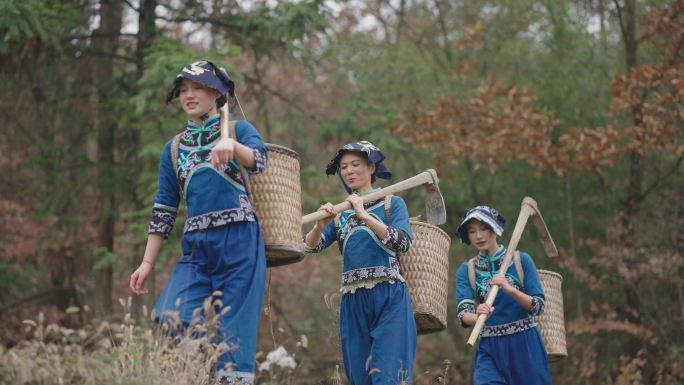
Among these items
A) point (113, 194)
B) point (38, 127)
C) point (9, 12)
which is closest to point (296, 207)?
point (9, 12)

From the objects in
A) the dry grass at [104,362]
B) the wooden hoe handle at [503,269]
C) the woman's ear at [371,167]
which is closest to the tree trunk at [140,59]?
the wooden hoe handle at [503,269]

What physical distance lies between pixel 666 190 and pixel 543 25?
3303 millimetres

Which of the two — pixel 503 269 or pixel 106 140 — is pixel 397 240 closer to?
pixel 503 269

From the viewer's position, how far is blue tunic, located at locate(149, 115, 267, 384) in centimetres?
555

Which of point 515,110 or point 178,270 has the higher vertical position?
point 515,110

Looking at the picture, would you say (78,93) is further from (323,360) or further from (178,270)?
(178,270)

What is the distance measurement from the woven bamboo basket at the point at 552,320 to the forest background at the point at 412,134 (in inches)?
168

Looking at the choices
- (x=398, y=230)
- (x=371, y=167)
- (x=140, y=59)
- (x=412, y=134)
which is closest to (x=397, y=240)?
(x=398, y=230)

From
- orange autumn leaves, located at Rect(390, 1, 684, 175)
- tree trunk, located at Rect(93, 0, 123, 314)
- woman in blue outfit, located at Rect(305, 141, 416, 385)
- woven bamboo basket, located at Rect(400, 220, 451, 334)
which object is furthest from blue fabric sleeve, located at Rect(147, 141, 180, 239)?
orange autumn leaves, located at Rect(390, 1, 684, 175)

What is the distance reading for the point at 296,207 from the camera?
6094 mm

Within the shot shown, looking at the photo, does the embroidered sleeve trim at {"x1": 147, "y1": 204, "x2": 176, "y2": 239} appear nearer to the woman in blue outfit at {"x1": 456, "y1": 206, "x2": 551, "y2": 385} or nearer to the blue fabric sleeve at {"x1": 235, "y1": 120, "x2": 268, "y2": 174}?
the blue fabric sleeve at {"x1": 235, "y1": 120, "x2": 268, "y2": 174}

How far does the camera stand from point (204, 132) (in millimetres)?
5812

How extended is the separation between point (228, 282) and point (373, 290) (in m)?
1.31

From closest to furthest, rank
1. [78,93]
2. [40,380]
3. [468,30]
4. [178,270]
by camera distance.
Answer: [40,380] < [178,270] < [78,93] < [468,30]
